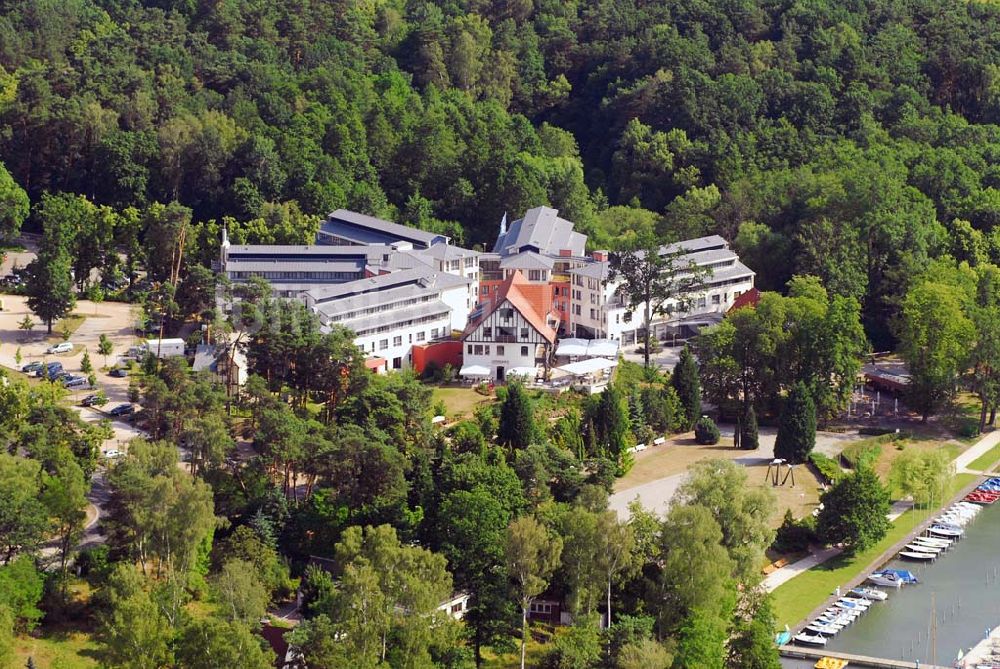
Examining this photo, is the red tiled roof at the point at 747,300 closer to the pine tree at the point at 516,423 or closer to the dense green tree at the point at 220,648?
the pine tree at the point at 516,423

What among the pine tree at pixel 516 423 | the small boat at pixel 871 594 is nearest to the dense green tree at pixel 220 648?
the pine tree at pixel 516 423

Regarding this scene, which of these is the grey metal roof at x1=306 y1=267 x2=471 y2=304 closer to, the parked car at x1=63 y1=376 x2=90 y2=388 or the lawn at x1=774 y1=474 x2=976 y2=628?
the parked car at x1=63 y1=376 x2=90 y2=388

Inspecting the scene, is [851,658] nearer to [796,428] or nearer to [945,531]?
[945,531]

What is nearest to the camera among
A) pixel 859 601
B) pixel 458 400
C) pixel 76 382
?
pixel 859 601

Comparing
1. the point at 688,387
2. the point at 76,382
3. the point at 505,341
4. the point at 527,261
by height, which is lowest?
the point at 688,387

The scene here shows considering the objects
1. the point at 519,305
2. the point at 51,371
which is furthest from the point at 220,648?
the point at 519,305

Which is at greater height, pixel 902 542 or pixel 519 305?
pixel 519 305

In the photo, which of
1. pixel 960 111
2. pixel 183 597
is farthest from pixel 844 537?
pixel 960 111
